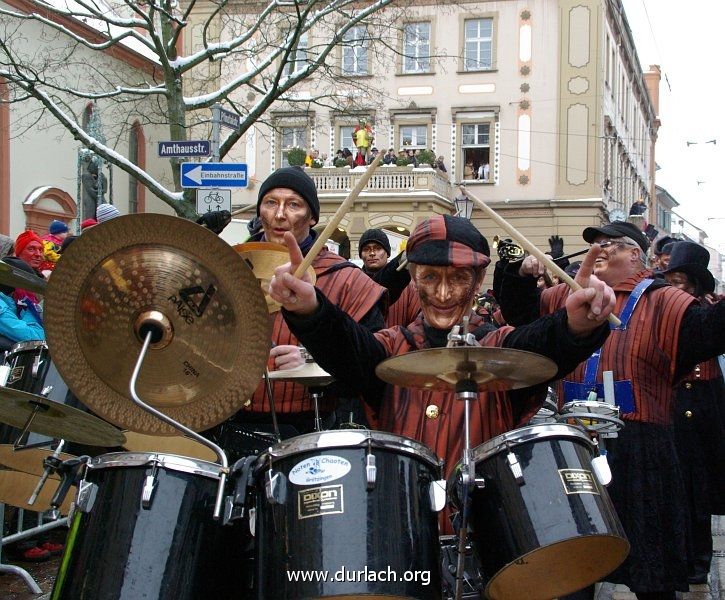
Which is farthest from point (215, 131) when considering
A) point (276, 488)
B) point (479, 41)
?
point (479, 41)

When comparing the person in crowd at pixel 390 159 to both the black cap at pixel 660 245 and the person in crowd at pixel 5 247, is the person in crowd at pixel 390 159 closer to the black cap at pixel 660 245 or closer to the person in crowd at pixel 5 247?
the black cap at pixel 660 245

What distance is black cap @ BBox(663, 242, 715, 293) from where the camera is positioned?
6.50 metres

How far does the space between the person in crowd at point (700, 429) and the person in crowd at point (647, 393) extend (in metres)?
1.30

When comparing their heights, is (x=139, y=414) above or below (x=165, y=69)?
below

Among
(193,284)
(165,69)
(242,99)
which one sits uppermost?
(242,99)

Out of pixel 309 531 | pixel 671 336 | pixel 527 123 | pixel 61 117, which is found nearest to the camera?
pixel 309 531

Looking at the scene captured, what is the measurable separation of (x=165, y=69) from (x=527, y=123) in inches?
775

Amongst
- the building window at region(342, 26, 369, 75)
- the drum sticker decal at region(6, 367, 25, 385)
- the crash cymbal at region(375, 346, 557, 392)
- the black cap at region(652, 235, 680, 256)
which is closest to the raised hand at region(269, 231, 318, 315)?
the crash cymbal at region(375, 346, 557, 392)

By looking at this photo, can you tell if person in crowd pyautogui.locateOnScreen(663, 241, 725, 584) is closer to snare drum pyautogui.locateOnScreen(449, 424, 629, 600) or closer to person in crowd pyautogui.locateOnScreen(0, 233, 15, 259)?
snare drum pyautogui.locateOnScreen(449, 424, 629, 600)

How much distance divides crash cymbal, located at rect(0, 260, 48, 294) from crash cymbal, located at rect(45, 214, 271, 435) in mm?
169

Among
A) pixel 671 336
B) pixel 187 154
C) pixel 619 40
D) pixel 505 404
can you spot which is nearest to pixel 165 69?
pixel 187 154

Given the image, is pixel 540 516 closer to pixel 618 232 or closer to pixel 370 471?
pixel 370 471

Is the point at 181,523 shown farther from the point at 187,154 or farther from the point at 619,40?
the point at 619,40

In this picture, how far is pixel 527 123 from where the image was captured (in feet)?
104
